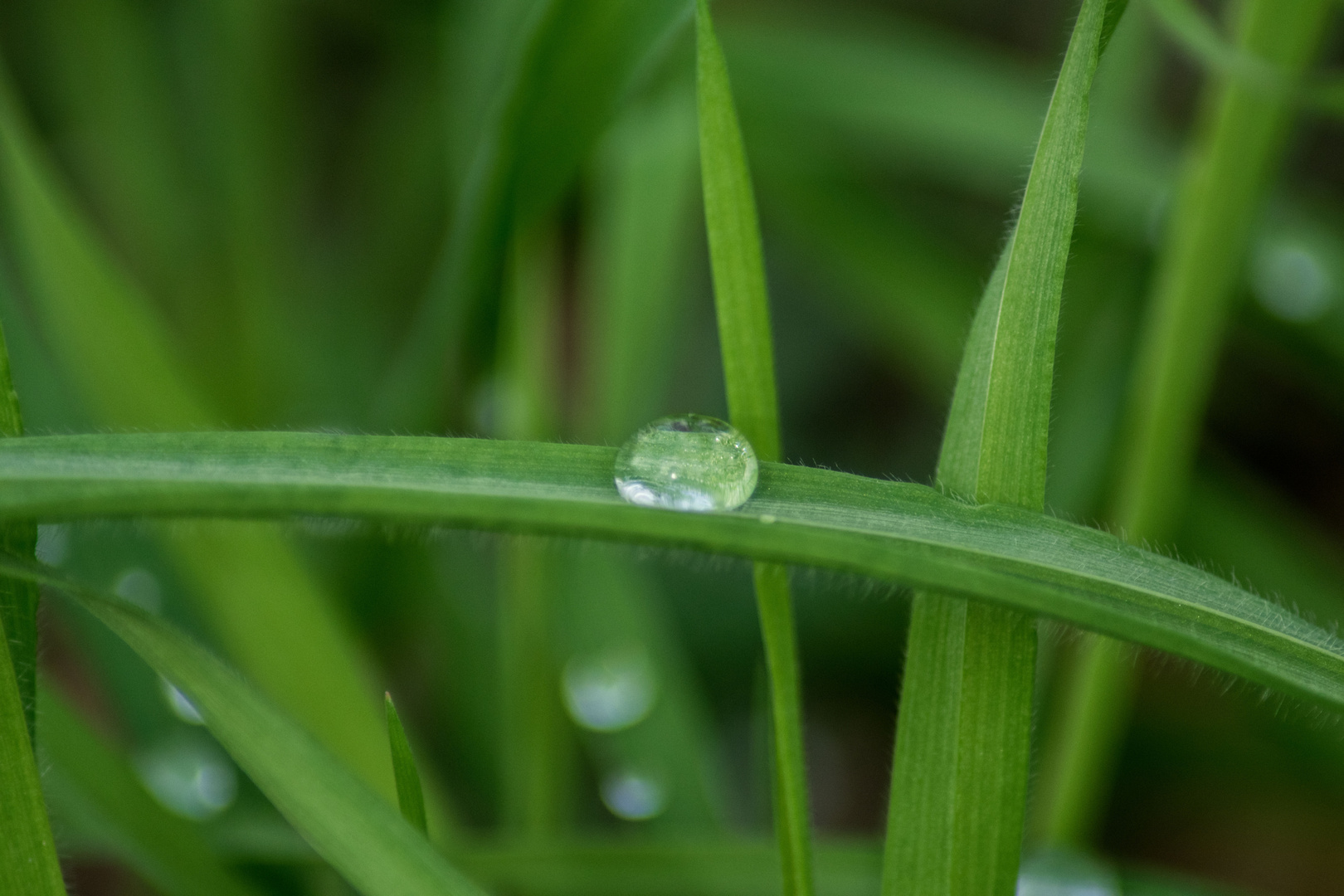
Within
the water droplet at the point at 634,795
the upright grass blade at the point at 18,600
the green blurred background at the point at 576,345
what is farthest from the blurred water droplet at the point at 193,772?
the upright grass blade at the point at 18,600

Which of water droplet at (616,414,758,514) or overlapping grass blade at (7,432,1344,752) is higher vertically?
water droplet at (616,414,758,514)

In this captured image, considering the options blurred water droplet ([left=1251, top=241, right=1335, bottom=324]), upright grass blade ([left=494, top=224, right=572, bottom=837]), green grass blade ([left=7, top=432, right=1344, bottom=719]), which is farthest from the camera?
blurred water droplet ([left=1251, top=241, right=1335, bottom=324])

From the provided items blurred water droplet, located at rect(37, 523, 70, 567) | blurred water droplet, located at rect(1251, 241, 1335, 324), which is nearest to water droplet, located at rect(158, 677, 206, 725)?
blurred water droplet, located at rect(37, 523, 70, 567)

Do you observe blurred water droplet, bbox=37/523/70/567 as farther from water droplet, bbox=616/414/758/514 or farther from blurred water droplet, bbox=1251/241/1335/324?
blurred water droplet, bbox=1251/241/1335/324

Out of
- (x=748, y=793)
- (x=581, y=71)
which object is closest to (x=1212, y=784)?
(x=748, y=793)

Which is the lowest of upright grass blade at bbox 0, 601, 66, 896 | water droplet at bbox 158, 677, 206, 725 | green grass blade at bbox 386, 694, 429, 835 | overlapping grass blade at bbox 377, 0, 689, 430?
upright grass blade at bbox 0, 601, 66, 896

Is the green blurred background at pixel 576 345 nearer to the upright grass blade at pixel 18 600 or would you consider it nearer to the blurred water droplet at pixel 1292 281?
the blurred water droplet at pixel 1292 281
